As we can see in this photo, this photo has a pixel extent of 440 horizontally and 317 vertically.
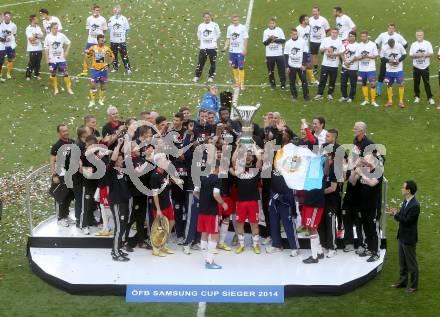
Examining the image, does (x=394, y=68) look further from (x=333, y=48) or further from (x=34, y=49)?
(x=34, y=49)

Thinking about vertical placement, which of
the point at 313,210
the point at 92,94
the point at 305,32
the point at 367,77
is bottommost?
the point at 313,210

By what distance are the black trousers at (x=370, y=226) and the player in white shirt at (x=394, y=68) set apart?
26.6 feet

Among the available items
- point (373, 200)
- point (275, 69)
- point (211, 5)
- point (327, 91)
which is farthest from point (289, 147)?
point (211, 5)

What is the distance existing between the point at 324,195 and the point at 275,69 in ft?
36.1

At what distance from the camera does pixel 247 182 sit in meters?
13.6

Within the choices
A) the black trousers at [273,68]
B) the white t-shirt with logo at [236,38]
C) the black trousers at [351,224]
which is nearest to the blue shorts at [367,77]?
the black trousers at [273,68]

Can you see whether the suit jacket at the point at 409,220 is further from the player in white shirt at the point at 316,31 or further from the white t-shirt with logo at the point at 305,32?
the player in white shirt at the point at 316,31

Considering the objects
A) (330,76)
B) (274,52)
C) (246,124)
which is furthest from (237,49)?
(246,124)

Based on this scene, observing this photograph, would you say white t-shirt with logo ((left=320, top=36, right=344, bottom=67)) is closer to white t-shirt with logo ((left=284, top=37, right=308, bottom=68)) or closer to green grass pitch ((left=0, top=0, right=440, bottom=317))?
white t-shirt with logo ((left=284, top=37, right=308, bottom=68))

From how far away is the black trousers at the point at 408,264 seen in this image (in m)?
12.6

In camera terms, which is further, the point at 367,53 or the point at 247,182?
the point at 367,53

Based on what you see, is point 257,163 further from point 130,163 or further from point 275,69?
point 275,69

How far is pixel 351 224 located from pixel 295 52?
842 cm

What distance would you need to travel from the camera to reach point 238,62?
22641mm
